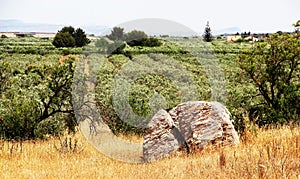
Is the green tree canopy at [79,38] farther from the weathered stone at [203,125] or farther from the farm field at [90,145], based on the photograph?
the weathered stone at [203,125]

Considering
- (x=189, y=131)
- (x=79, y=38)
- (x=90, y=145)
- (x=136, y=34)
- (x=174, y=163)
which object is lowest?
(x=90, y=145)

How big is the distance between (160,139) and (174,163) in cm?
132

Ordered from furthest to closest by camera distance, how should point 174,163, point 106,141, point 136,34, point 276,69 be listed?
point 136,34
point 276,69
point 106,141
point 174,163

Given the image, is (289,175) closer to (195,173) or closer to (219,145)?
(195,173)

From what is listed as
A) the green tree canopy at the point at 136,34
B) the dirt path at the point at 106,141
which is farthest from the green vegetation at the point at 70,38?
the dirt path at the point at 106,141

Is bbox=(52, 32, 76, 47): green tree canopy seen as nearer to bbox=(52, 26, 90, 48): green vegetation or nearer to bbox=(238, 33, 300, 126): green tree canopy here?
bbox=(52, 26, 90, 48): green vegetation

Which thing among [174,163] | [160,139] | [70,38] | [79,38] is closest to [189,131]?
[160,139]

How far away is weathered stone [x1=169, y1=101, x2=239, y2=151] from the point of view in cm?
689

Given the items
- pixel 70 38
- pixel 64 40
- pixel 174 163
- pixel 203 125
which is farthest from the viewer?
pixel 64 40

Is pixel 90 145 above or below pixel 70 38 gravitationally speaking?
below

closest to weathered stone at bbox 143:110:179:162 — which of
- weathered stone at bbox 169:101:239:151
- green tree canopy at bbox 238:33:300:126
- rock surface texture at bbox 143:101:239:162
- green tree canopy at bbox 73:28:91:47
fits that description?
rock surface texture at bbox 143:101:239:162

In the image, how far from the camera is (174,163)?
19.1ft

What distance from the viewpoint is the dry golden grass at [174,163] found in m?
4.40

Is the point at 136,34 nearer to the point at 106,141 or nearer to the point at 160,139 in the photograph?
the point at 106,141
